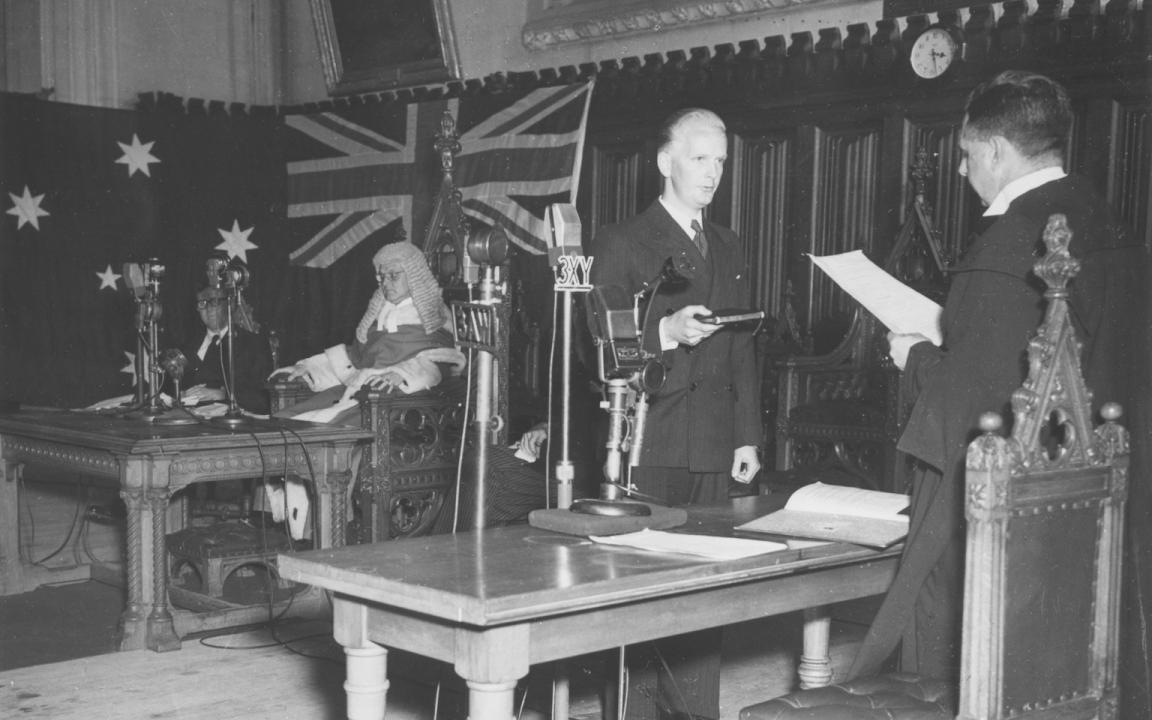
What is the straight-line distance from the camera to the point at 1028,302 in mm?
2670

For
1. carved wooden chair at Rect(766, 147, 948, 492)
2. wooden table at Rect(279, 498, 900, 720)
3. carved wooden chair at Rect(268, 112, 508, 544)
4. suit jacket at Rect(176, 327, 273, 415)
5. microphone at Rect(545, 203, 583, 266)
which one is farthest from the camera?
suit jacket at Rect(176, 327, 273, 415)

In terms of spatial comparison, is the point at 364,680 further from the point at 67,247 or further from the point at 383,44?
the point at 383,44

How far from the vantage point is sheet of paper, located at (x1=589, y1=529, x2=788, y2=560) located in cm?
254

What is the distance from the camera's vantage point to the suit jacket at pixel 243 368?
8.11 meters

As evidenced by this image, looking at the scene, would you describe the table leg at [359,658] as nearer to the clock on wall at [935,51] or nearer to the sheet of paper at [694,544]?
the sheet of paper at [694,544]

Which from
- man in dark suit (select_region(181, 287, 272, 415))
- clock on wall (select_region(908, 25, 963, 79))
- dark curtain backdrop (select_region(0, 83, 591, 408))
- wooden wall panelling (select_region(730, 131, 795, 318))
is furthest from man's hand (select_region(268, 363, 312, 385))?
clock on wall (select_region(908, 25, 963, 79))

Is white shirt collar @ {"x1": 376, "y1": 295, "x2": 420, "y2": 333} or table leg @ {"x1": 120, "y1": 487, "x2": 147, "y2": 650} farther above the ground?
white shirt collar @ {"x1": 376, "y1": 295, "x2": 420, "y2": 333}

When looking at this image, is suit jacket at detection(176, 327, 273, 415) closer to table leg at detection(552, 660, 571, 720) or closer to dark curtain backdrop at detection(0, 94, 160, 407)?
dark curtain backdrop at detection(0, 94, 160, 407)

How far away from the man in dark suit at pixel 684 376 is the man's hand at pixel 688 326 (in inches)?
14.5

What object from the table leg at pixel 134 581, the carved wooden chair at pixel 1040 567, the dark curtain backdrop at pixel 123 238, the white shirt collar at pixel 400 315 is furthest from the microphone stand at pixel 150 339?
the carved wooden chair at pixel 1040 567

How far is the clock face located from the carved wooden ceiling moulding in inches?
36.8

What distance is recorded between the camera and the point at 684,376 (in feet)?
11.6

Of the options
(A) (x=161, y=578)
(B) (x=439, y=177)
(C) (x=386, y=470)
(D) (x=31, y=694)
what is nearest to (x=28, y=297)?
(B) (x=439, y=177)

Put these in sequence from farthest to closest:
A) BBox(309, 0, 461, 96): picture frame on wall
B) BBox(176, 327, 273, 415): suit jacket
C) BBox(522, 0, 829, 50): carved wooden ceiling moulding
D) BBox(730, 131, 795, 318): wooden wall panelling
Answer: BBox(309, 0, 461, 96): picture frame on wall → BBox(176, 327, 273, 415): suit jacket → BBox(522, 0, 829, 50): carved wooden ceiling moulding → BBox(730, 131, 795, 318): wooden wall panelling
